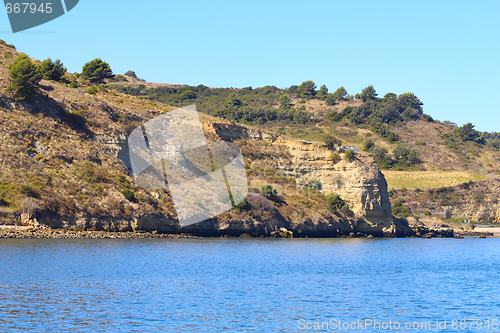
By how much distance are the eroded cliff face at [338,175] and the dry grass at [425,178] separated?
26.7 meters

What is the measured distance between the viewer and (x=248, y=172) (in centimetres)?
6375

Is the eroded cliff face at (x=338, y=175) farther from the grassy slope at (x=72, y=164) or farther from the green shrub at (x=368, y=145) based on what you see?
the green shrub at (x=368, y=145)

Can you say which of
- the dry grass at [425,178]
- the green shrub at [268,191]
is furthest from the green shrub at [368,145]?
the green shrub at [268,191]

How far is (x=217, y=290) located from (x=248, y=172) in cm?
4292

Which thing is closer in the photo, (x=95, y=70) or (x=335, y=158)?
(x=335, y=158)

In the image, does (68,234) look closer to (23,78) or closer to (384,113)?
(23,78)

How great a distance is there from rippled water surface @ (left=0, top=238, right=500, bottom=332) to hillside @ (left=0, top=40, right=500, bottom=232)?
363 inches

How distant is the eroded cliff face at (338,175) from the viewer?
6212 centimetres

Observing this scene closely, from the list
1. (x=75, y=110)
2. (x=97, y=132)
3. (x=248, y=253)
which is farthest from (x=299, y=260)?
(x=75, y=110)

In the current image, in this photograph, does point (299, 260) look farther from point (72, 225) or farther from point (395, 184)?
point (395, 184)

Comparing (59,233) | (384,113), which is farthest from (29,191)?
(384,113)

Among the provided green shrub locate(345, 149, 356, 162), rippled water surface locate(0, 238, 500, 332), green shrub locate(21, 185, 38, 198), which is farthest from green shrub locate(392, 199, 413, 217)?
green shrub locate(21, 185, 38, 198)

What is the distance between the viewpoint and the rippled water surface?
50.6 ft

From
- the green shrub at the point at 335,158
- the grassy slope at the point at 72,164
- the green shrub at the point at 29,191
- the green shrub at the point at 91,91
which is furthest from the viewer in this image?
the green shrub at the point at 335,158
